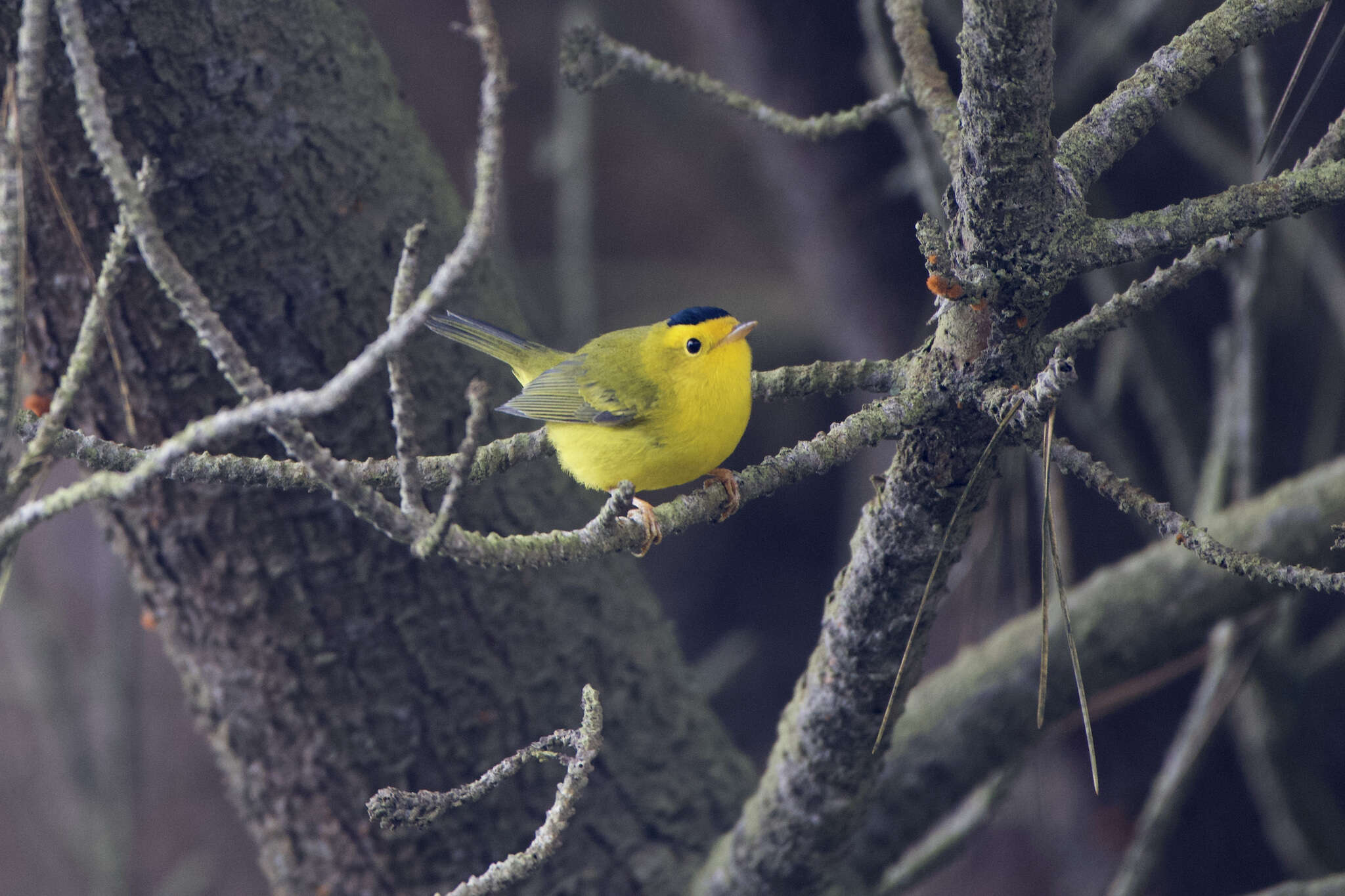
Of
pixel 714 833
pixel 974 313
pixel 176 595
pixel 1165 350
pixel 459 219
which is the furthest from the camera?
pixel 1165 350

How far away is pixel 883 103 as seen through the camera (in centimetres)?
201

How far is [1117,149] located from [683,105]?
4.60m

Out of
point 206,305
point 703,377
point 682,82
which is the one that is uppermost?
point 682,82

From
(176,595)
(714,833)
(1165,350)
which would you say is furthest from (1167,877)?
(176,595)

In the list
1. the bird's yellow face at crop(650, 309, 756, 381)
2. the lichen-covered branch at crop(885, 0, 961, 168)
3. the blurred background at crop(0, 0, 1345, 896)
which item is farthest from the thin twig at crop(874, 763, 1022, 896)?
the lichen-covered branch at crop(885, 0, 961, 168)

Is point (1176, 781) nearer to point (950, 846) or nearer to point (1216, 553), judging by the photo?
point (950, 846)

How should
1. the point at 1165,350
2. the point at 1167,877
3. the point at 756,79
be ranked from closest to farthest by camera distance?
the point at 1165,350, the point at 756,79, the point at 1167,877

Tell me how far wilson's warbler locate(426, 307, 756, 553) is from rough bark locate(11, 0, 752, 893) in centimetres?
16

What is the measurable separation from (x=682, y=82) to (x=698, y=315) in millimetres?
512

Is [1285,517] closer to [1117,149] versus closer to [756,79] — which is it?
[1117,149]

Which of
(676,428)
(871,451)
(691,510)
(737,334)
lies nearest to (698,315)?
(737,334)

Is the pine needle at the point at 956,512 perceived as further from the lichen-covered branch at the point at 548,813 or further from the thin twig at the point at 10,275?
the thin twig at the point at 10,275

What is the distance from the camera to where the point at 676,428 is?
6.81ft

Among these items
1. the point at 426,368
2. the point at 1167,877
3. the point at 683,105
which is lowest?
the point at 1167,877
